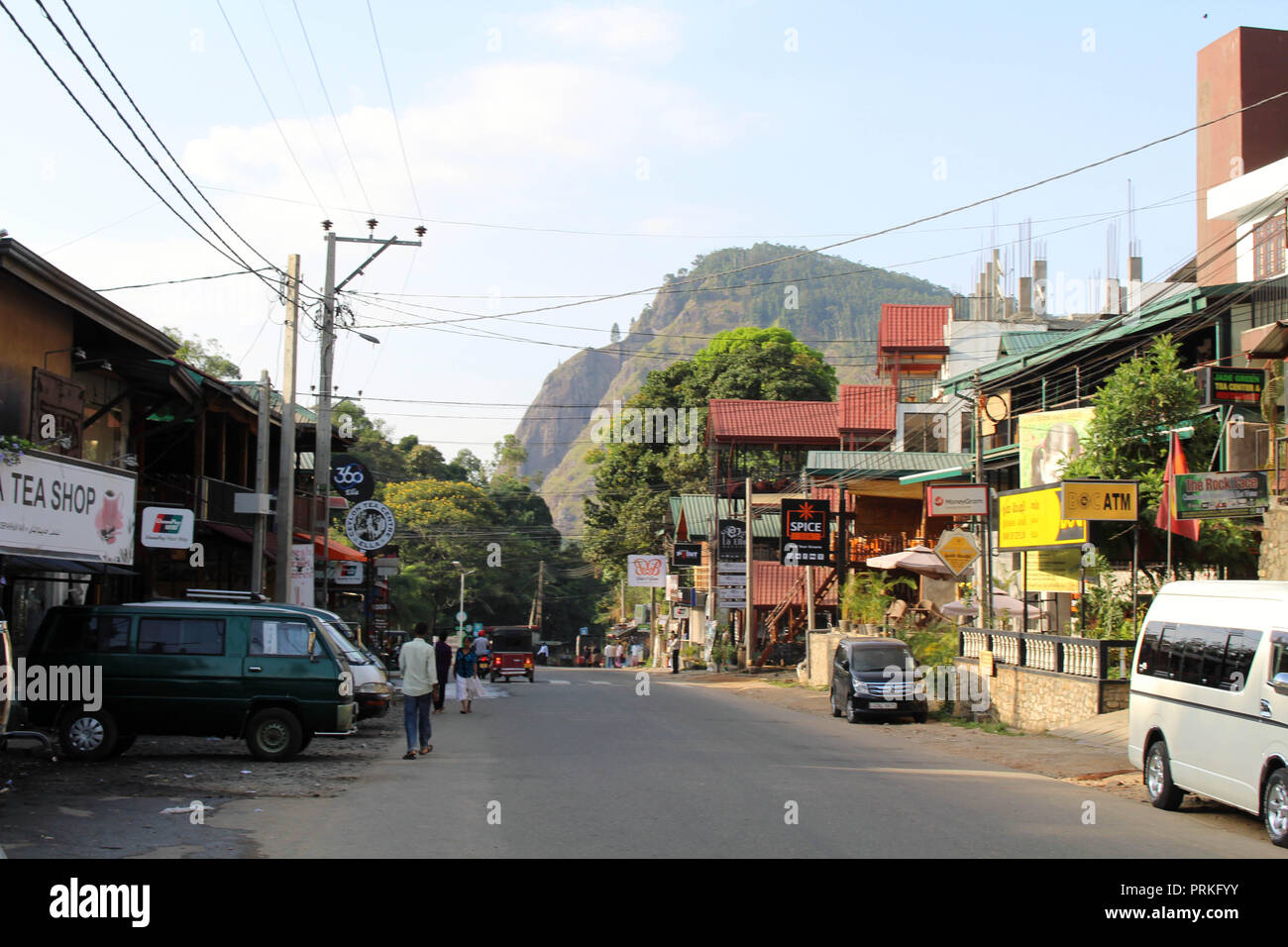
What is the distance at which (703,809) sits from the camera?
38.5ft

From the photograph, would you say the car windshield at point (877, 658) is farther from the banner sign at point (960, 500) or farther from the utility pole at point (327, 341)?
the utility pole at point (327, 341)

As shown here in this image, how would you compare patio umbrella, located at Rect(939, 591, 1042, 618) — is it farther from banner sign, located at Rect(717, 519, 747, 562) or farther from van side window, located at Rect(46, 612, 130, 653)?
van side window, located at Rect(46, 612, 130, 653)

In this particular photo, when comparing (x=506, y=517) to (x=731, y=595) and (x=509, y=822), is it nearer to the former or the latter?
(x=731, y=595)

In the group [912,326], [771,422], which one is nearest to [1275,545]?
[771,422]

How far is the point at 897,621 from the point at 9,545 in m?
28.0

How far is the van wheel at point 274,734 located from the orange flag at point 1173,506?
14.8 m

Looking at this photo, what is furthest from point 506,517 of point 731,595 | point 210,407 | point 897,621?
point 210,407

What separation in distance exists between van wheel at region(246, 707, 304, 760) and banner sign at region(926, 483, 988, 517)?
14181 millimetres

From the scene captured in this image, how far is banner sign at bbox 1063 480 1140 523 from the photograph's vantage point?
21.6 m

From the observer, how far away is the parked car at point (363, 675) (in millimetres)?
19000

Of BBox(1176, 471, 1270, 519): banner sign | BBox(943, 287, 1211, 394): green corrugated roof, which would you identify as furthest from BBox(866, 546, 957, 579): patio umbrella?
BBox(1176, 471, 1270, 519): banner sign

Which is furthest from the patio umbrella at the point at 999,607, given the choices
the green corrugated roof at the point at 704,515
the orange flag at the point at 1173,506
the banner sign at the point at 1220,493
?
the green corrugated roof at the point at 704,515

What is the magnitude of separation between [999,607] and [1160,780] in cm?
1899

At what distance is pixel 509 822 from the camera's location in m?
10.8
